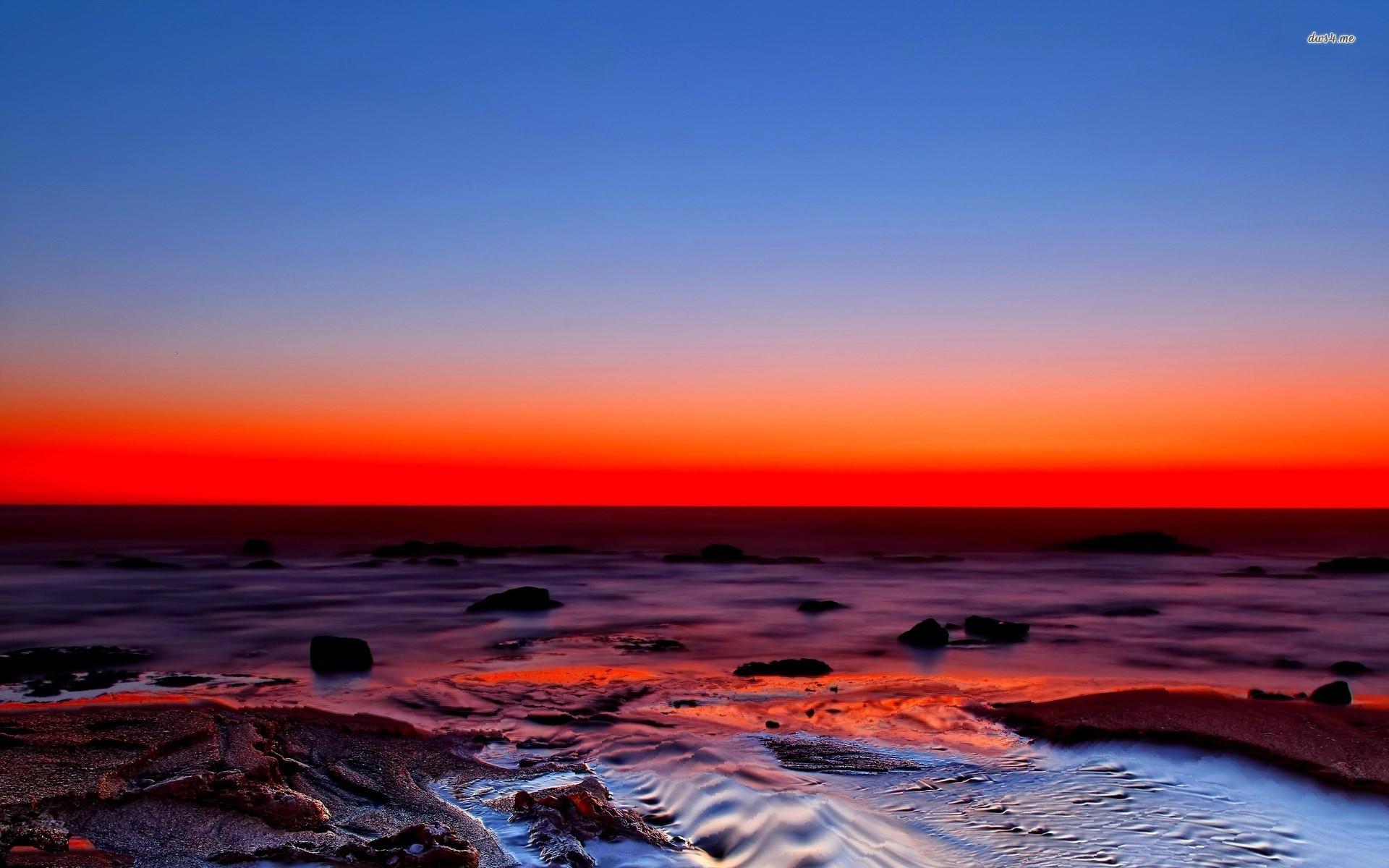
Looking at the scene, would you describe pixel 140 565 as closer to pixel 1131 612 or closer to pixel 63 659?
pixel 63 659

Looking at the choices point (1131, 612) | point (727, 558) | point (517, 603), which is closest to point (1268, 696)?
point (1131, 612)

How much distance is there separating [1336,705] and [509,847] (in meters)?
10.8

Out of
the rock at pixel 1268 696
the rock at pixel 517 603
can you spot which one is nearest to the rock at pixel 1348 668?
the rock at pixel 1268 696

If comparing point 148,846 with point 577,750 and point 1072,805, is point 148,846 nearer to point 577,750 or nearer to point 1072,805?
point 577,750

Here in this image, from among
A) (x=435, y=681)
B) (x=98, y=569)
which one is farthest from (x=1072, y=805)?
(x=98, y=569)

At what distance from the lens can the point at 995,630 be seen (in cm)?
1823

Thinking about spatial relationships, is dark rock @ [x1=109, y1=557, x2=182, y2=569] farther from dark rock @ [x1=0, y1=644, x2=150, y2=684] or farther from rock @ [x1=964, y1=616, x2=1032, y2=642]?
rock @ [x1=964, y1=616, x2=1032, y2=642]

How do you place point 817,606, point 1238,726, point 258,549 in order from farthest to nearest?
point 258,549
point 817,606
point 1238,726

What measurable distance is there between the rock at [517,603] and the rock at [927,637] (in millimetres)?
9824

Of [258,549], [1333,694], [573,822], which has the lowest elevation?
[258,549]

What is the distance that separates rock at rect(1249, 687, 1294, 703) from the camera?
1180 cm

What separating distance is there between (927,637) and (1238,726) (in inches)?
320

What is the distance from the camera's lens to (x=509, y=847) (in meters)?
5.64

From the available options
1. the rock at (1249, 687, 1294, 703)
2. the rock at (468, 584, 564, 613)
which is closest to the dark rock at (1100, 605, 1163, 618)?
the rock at (1249, 687, 1294, 703)
